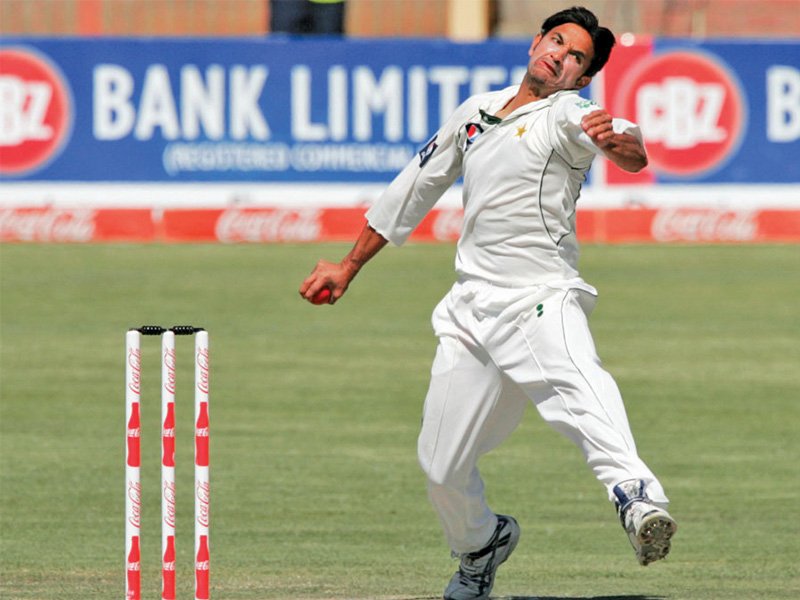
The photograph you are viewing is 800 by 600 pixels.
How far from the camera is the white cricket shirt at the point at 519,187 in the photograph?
6.80 metres

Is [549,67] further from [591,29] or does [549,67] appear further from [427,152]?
[427,152]

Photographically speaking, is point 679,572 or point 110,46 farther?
point 110,46

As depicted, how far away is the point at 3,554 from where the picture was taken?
8.59 meters

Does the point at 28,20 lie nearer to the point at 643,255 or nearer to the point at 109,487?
the point at 643,255

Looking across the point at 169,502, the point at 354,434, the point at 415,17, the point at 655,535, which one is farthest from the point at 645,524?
the point at 415,17

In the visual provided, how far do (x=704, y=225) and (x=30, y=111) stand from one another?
7.49 metres

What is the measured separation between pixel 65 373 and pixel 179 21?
15.3m

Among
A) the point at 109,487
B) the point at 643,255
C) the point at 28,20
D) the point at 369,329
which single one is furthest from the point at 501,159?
the point at 28,20

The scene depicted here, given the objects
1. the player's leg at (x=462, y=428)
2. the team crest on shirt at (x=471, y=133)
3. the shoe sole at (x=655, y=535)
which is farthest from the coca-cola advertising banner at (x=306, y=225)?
the shoe sole at (x=655, y=535)

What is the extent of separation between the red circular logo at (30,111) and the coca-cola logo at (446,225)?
413cm

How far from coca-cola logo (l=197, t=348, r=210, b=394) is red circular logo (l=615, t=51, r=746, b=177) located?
50.3 ft

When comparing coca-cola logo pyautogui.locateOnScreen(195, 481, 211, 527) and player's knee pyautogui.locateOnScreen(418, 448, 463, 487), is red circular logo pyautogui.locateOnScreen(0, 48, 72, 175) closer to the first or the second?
player's knee pyautogui.locateOnScreen(418, 448, 463, 487)

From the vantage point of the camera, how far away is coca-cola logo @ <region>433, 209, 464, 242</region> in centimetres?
2145

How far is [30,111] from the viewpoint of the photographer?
20938mm
